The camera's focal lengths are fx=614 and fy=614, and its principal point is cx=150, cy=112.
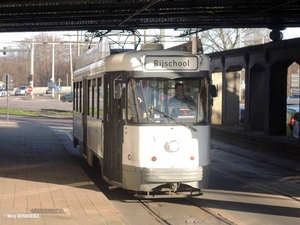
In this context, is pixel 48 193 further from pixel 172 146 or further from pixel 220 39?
pixel 220 39

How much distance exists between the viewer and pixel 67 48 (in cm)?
11088

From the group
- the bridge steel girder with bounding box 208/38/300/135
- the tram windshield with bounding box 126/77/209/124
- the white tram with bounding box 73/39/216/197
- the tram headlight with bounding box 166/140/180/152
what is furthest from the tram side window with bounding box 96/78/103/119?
the bridge steel girder with bounding box 208/38/300/135

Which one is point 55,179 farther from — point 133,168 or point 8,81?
point 8,81

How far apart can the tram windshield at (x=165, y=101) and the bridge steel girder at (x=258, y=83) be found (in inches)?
423

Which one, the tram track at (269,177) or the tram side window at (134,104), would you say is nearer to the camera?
the tram side window at (134,104)

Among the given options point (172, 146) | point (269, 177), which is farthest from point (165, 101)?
point (269, 177)

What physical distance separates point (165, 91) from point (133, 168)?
155cm

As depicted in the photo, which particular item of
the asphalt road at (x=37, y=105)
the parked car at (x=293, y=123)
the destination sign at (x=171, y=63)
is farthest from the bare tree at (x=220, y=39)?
the destination sign at (x=171, y=63)

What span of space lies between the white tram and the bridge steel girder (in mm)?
10755

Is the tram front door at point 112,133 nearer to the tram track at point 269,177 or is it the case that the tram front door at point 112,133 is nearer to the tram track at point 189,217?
the tram track at point 189,217

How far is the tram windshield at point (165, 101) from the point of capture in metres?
11.4

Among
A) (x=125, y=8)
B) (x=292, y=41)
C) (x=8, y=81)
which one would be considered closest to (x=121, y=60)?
(x=125, y=8)

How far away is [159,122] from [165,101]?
0.40 m

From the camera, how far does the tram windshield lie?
11367 mm
